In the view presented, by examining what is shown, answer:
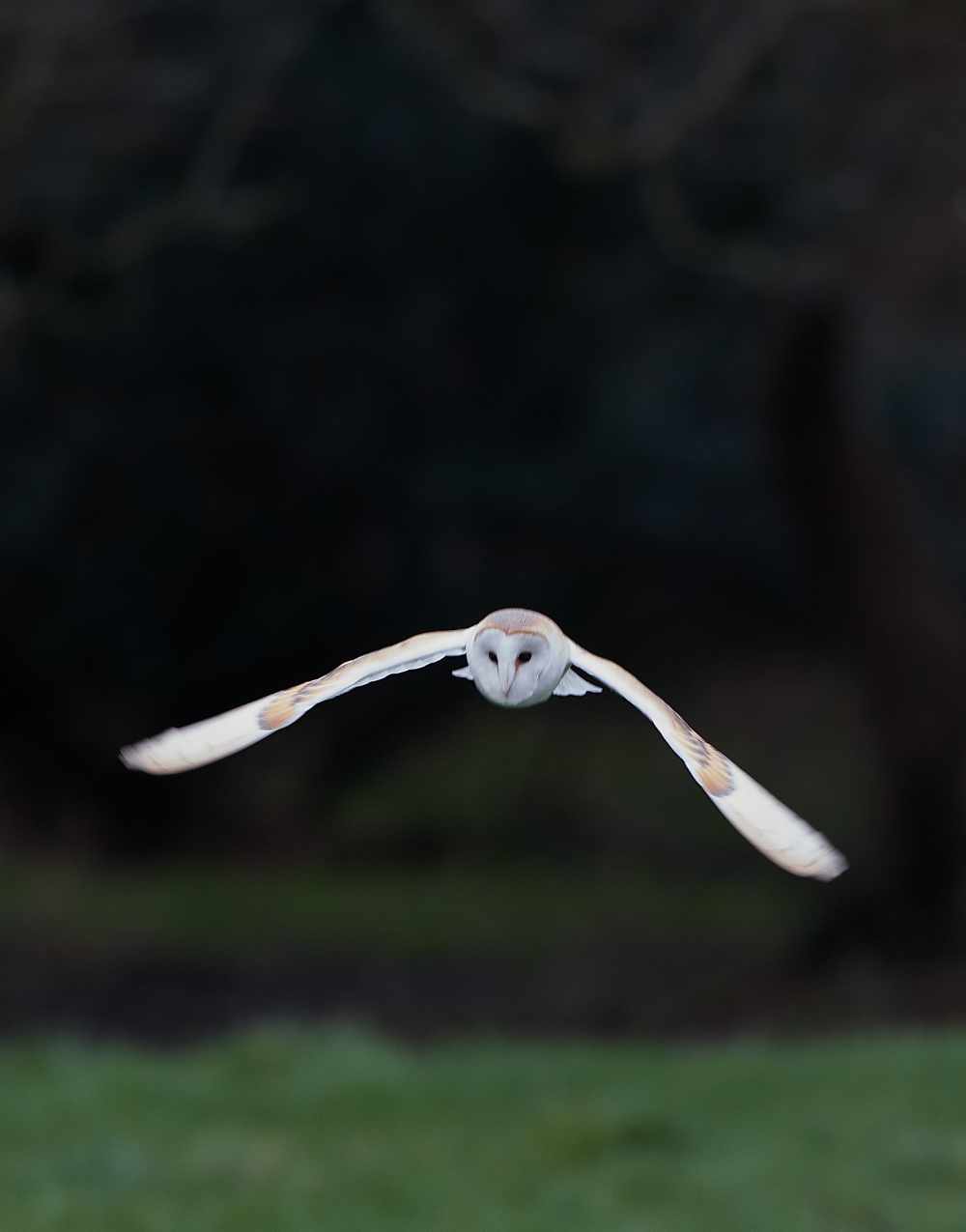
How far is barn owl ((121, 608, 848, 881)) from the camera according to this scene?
759 mm

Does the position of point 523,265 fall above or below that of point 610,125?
above

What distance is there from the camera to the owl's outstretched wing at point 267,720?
87cm

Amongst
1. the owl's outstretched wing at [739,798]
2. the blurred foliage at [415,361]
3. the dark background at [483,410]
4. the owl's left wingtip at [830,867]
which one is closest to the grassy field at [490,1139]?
the dark background at [483,410]

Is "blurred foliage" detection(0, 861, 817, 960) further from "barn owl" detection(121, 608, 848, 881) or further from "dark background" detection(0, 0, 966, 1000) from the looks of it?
"barn owl" detection(121, 608, 848, 881)

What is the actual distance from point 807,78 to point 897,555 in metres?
3.17

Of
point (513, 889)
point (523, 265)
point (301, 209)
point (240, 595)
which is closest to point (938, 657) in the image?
point (523, 265)

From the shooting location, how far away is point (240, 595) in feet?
44.4

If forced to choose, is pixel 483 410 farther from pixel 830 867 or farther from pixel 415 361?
pixel 830 867

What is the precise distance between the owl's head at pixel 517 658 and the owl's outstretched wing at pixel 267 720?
56 mm

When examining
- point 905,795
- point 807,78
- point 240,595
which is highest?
point 240,595

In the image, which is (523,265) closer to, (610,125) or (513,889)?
(610,125)

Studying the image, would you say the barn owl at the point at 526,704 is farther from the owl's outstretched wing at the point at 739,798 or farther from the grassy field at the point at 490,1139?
the grassy field at the point at 490,1139

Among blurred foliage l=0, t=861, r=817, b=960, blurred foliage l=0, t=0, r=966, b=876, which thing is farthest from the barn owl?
blurred foliage l=0, t=861, r=817, b=960

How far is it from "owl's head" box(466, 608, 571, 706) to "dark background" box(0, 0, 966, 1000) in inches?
268
